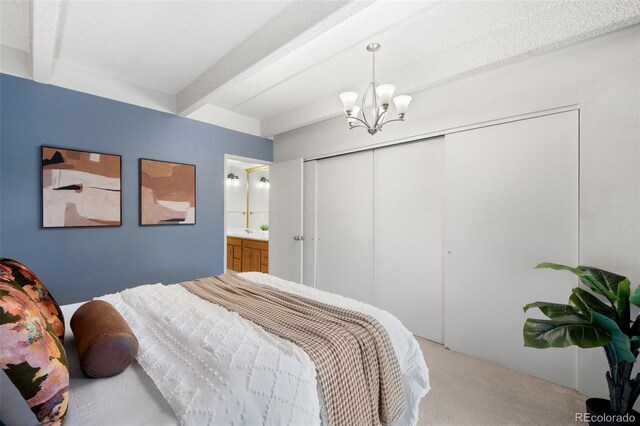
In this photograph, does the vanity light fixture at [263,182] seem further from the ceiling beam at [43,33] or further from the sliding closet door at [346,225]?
the ceiling beam at [43,33]

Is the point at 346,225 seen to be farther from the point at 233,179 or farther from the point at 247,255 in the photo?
the point at 233,179

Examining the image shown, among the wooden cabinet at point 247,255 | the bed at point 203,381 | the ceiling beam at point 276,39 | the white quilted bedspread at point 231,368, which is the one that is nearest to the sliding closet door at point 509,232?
the white quilted bedspread at point 231,368

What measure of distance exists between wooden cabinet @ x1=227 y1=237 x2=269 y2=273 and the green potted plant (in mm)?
3803

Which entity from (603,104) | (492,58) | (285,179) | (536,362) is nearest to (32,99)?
(285,179)

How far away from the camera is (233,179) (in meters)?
6.02

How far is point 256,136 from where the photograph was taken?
4195mm

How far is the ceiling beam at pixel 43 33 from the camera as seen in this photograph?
5.29ft

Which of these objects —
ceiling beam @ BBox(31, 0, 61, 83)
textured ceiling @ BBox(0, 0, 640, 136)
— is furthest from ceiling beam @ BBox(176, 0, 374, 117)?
ceiling beam @ BBox(31, 0, 61, 83)

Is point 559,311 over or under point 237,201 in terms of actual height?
under

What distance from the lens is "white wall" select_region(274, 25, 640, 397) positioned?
6.00ft

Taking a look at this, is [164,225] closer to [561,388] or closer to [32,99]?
[32,99]

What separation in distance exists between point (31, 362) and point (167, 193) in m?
2.63

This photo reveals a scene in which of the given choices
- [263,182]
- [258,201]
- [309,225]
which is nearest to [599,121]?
[309,225]

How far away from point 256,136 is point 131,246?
7.18 feet
